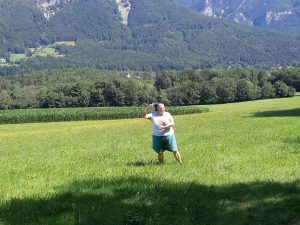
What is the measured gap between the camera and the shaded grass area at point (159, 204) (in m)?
9.73


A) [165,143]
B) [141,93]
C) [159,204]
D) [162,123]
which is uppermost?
[162,123]

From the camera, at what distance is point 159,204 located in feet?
35.4

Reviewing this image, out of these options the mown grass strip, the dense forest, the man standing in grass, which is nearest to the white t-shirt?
the man standing in grass

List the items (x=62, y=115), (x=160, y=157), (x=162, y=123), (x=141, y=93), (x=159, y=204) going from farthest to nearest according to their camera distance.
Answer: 1. (x=141, y=93)
2. (x=62, y=115)
3. (x=160, y=157)
4. (x=162, y=123)
5. (x=159, y=204)

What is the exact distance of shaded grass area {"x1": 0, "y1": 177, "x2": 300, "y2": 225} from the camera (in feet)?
31.9

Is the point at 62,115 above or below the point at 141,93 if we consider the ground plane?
above

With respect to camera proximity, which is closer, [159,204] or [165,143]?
[159,204]

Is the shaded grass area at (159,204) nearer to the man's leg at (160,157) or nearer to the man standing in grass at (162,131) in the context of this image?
the man standing in grass at (162,131)

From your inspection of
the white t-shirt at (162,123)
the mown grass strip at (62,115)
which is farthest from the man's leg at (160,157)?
the mown grass strip at (62,115)

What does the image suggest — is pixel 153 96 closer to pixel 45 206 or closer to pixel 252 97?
pixel 252 97

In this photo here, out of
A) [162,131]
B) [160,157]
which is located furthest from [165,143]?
[160,157]

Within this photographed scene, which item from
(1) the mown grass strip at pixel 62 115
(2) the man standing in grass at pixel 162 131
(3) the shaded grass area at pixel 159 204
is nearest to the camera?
(3) the shaded grass area at pixel 159 204

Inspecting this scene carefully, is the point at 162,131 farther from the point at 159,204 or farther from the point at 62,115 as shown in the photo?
the point at 62,115

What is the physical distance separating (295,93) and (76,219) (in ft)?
423
